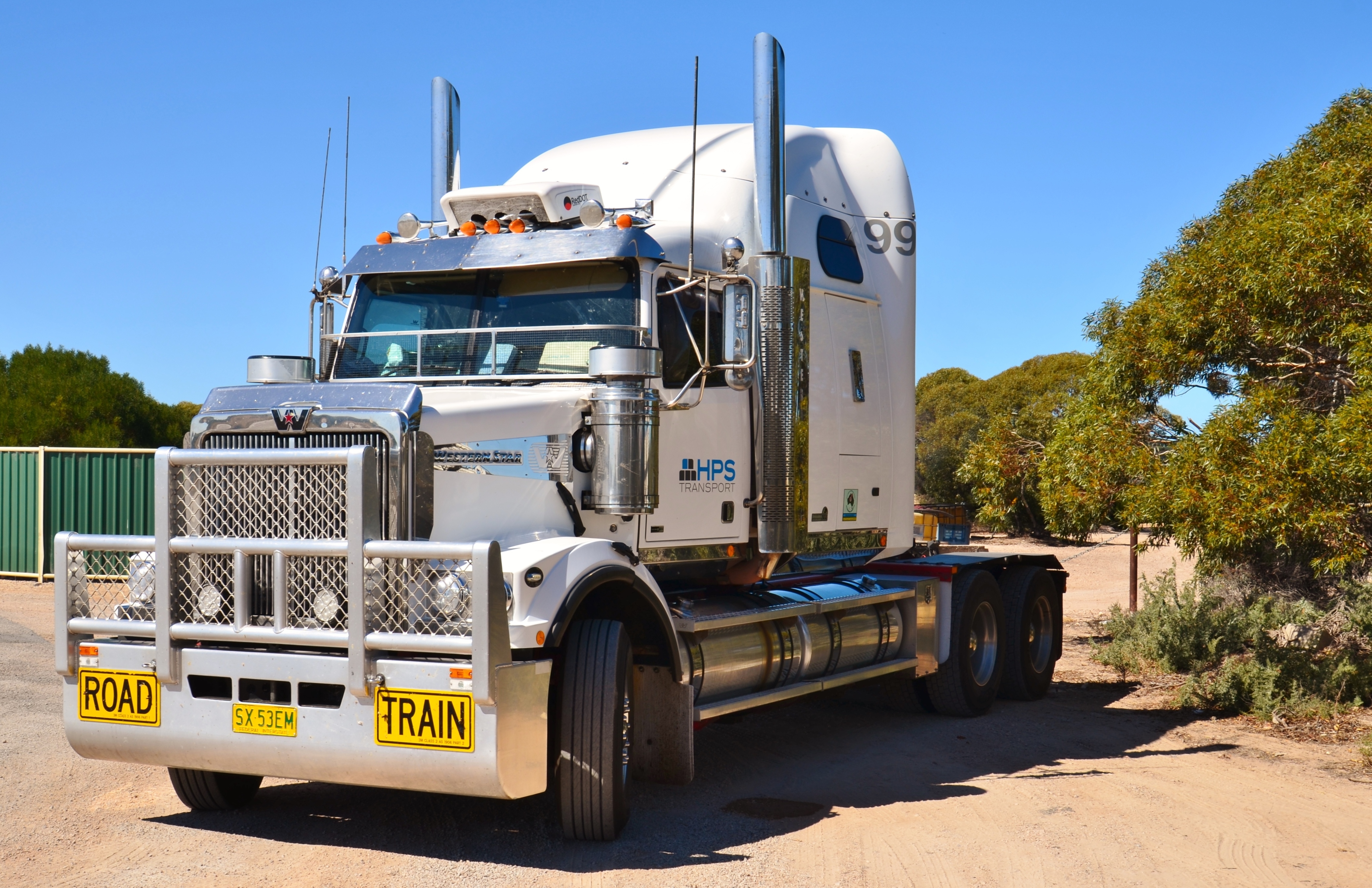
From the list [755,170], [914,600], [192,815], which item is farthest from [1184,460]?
[192,815]

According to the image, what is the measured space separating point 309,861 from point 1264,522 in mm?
6721

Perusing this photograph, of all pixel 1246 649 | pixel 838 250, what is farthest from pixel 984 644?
pixel 838 250

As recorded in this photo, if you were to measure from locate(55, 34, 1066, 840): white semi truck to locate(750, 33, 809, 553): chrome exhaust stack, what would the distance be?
0.06 feet

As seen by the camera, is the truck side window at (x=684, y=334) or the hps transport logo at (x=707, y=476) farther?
the hps transport logo at (x=707, y=476)

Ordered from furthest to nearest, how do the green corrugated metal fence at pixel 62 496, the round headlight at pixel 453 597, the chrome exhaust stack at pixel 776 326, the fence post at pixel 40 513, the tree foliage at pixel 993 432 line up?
the green corrugated metal fence at pixel 62 496, the fence post at pixel 40 513, the tree foliage at pixel 993 432, the chrome exhaust stack at pixel 776 326, the round headlight at pixel 453 597

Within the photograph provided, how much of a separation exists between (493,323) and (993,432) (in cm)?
1130

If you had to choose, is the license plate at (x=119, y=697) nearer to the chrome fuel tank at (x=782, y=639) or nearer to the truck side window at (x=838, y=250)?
the chrome fuel tank at (x=782, y=639)

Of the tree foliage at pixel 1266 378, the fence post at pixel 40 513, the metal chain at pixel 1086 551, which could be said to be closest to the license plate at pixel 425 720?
the tree foliage at pixel 1266 378

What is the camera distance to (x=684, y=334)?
7613mm

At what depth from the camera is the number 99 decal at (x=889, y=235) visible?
32.3 ft

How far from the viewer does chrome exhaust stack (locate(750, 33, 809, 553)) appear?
26.8ft

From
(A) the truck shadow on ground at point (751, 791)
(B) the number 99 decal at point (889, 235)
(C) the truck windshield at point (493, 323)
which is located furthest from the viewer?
(B) the number 99 decal at point (889, 235)

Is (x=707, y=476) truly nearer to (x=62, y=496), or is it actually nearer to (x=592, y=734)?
(x=592, y=734)

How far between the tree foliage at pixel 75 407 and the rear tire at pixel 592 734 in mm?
27150
